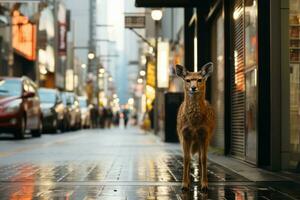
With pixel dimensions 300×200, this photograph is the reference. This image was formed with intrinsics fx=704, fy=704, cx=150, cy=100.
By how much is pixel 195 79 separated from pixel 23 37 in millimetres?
49797

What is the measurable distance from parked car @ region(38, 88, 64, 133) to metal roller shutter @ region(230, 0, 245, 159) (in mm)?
19155

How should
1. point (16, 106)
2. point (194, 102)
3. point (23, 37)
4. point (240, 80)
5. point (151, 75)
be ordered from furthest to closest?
1. point (23, 37)
2. point (151, 75)
3. point (16, 106)
4. point (240, 80)
5. point (194, 102)

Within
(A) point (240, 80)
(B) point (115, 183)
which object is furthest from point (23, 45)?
(B) point (115, 183)

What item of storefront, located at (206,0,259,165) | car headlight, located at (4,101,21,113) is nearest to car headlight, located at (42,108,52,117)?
car headlight, located at (4,101,21,113)

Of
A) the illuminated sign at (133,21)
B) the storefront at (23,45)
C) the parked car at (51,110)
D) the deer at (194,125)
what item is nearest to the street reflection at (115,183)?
the deer at (194,125)

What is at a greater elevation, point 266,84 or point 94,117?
point 266,84

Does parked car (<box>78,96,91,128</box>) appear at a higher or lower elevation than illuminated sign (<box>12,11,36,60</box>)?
lower

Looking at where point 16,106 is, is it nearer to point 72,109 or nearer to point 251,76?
point 251,76

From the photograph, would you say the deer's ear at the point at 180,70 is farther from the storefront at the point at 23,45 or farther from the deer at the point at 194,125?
the storefront at the point at 23,45

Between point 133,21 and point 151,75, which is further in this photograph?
point 151,75

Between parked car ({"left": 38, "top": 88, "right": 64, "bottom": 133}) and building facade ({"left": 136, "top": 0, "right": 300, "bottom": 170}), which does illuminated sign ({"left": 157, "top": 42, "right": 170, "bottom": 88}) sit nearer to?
parked car ({"left": 38, "top": 88, "right": 64, "bottom": 133})

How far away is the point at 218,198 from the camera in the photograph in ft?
25.0

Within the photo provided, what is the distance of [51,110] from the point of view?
3328 centimetres

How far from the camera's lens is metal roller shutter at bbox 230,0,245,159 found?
13.6 m
